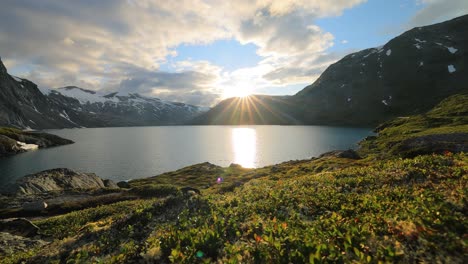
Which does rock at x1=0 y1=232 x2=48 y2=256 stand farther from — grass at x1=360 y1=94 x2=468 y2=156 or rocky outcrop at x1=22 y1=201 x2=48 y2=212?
grass at x1=360 y1=94 x2=468 y2=156

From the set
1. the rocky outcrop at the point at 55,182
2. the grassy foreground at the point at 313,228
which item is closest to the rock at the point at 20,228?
the grassy foreground at the point at 313,228

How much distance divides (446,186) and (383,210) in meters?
4.65

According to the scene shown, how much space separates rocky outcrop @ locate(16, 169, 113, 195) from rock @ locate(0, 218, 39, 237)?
2749cm

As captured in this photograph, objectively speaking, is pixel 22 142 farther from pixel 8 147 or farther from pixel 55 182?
pixel 55 182

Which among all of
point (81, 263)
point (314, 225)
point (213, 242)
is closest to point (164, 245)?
point (213, 242)

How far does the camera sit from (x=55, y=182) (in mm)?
56219

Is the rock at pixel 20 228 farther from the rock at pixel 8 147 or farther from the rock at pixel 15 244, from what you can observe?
the rock at pixel 8 147

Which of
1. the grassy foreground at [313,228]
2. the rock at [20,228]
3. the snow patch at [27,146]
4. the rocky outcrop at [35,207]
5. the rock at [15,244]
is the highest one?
the grassy foreground at [313,228]

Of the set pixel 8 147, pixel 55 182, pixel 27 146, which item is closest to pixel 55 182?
pixel 55 182

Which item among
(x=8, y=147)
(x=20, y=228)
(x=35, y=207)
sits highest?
(x=20, y=228)

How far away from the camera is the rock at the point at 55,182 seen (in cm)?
5090

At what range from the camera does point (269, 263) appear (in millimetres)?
8344

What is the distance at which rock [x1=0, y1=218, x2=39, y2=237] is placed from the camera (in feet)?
79.4

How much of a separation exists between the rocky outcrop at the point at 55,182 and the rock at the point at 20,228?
2749 cm
